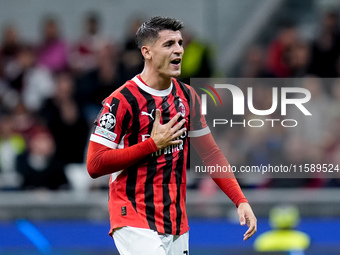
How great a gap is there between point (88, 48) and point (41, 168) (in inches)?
110

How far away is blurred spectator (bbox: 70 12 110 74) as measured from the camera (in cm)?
1066

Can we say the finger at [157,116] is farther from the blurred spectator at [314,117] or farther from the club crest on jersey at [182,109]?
the blurred spectator at [314,117]

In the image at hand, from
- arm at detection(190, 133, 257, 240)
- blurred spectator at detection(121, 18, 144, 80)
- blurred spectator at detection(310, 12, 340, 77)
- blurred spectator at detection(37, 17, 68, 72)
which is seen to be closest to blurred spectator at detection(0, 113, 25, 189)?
blurred spectator at detection(37, 17, 68, 72)

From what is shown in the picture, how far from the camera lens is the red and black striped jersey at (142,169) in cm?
423

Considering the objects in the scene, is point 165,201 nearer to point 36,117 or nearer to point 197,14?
point 36,117

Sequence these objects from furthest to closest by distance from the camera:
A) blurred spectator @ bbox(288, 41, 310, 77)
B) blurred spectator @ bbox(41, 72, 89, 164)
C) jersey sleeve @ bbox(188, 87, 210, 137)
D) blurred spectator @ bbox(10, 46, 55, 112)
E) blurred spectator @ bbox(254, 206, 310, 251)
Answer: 1. blurred spectator @ bbox(10, 46, 55, 112)
2. blurred spectator @ bbox(288, 41, 310, 77)
3. blurred spectator @ bbox(41, 72, 89, 164)
4. blurred spectator @ bbox(254, 206, 310, 251)
5. jersey sleeve @ bbox(188, 87, 210, 137)

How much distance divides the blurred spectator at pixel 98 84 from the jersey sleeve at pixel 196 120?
517 cm

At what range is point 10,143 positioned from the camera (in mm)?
9688

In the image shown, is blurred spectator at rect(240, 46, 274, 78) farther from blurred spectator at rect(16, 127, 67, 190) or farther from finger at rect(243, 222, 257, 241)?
finger at rect(243, 222, 257, 241)

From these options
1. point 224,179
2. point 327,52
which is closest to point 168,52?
point 224,179

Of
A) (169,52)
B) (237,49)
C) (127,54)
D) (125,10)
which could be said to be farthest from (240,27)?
(169,52)

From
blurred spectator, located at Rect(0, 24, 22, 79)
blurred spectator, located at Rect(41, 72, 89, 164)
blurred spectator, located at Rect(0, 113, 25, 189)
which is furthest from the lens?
blurred spectator, located at Rect(0, 24, 22, 79)

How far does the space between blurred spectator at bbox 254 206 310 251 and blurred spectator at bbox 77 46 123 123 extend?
320 centimetres

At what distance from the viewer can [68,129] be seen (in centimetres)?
941
